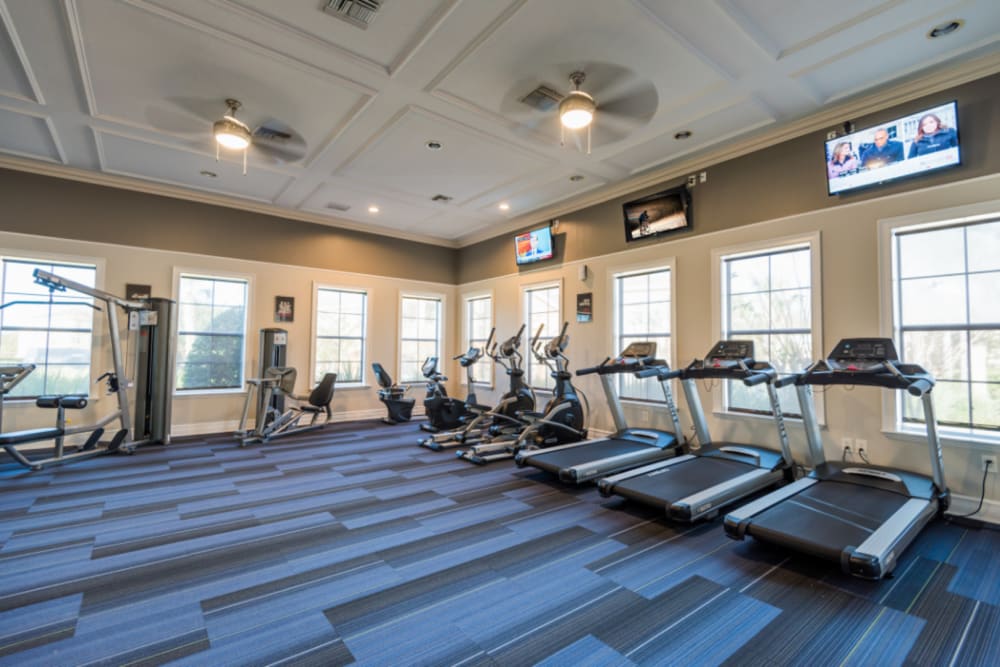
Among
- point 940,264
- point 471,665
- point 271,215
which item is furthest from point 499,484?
point 271,215

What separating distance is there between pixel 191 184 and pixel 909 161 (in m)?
8.17

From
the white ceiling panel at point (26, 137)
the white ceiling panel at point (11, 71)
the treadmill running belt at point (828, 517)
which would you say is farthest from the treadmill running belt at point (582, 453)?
the white ceiling panel at point (26, 137)

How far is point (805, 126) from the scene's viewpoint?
168 inches

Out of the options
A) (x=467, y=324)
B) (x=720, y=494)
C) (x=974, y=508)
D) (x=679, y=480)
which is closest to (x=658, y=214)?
(x=679, y=480)

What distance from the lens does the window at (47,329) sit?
18.0 feet

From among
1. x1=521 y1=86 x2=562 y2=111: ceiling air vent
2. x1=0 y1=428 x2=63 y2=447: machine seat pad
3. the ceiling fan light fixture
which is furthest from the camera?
x1=0 y1=428 x2=63 y2=447: machine seat pad

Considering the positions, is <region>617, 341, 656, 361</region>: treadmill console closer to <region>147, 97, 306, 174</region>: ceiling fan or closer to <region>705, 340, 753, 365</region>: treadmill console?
<region>705, 340, 753, 365</region>: treadmill console

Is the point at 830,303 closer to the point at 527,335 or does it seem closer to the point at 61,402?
the point at 527,335

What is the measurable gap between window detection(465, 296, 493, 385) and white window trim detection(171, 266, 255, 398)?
3.79m

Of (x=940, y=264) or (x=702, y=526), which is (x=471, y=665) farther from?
(x=940, y=264)

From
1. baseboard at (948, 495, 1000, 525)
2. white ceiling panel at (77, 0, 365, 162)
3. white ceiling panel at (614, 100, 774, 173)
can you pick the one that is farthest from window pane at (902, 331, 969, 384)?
white ceiling panel at (77, 0, 365, 162)

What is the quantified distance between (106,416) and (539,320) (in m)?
6.05

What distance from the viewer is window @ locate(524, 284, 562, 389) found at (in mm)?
7129

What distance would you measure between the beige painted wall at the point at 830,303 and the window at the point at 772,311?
14 centimetres
